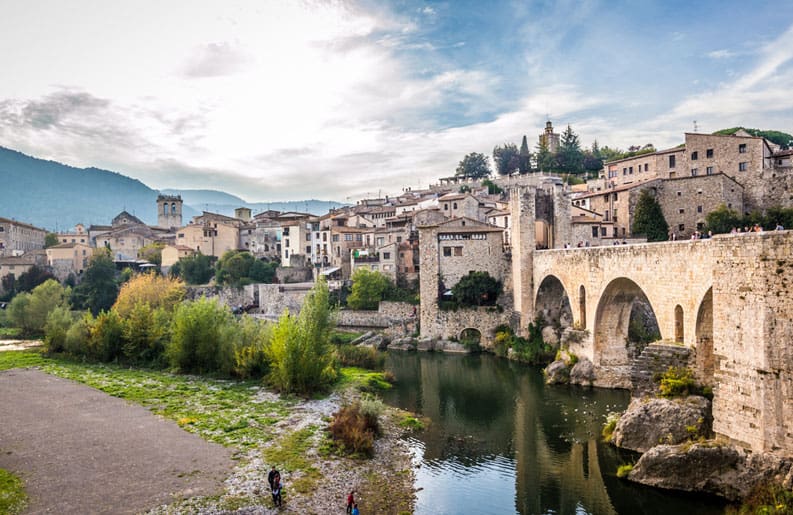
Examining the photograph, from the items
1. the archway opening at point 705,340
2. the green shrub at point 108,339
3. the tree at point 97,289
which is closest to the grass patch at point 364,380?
the green shrub at point 108,339

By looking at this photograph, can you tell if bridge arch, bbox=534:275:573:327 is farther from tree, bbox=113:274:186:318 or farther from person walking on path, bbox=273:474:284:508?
tree, bbox=113:274:186:318

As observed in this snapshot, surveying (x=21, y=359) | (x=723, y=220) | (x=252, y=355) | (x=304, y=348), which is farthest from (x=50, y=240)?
(x=723, y=220)

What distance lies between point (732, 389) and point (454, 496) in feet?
26.0

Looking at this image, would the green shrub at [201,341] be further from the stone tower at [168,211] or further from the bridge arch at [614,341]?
the stone tower at [168,211]

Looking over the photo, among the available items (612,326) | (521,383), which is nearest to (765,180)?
(612,326)

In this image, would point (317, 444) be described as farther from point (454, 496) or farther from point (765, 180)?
point (765, 180)

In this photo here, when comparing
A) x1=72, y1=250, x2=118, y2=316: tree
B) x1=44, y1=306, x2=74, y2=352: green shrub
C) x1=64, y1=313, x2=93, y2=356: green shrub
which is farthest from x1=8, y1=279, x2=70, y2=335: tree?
x1=64, y1=313, x2=93, y2=356: green shrub

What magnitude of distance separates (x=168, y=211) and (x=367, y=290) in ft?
205

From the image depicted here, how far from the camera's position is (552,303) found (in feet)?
114

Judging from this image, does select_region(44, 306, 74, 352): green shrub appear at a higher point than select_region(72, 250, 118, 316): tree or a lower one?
lower

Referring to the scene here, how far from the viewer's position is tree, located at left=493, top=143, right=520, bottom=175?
82250 mm

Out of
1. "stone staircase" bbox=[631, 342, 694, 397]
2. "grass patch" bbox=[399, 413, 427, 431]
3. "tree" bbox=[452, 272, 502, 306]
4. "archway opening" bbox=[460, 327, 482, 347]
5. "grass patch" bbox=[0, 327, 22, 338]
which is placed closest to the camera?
"stone staircase" bbox=[631, 342, 694, 397]

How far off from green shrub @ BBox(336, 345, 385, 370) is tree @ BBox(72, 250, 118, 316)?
29.2 metres

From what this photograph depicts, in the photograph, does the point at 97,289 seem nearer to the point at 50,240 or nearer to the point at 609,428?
the point at 50,240
